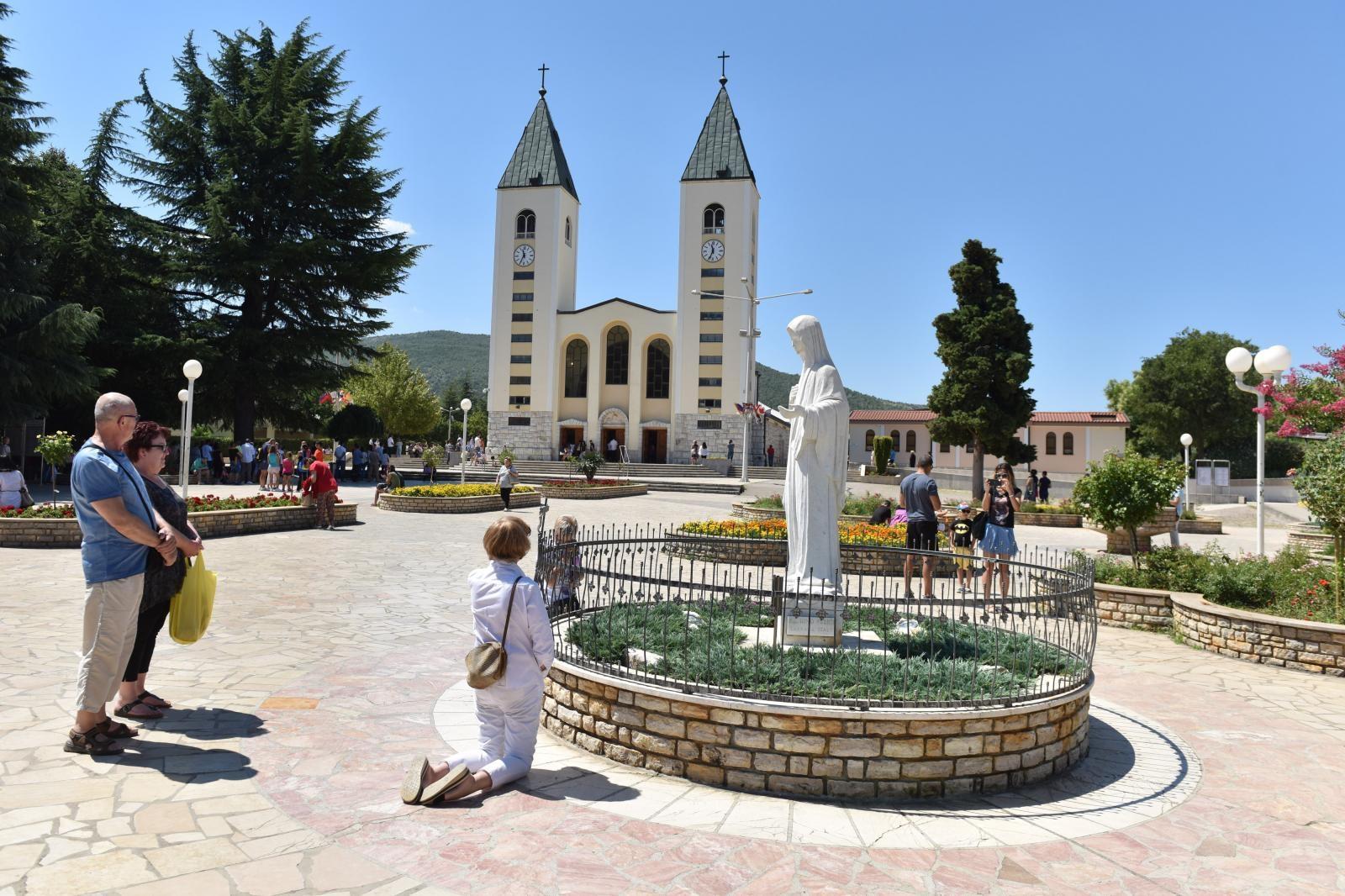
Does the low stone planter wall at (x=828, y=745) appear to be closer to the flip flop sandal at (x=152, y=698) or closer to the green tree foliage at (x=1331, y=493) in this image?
the flip flop sandal at (x=152, y=698)

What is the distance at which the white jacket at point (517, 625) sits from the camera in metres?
4.23

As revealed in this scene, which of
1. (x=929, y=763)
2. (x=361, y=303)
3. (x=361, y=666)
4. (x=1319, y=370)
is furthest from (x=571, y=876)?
Answer: (x=361, y=303)

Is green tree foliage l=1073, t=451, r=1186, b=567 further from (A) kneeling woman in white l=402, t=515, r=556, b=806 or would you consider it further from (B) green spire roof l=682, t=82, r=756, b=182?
(B) green spire roof l=682, t=82, r=756, b=182

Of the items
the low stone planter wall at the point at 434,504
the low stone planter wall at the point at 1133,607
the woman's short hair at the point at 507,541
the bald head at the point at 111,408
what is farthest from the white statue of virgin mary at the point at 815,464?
the low stone planter wall at the point at 434,504

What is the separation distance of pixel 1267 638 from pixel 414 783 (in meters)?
8.47

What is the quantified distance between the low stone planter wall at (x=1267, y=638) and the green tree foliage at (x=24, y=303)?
28.5 m

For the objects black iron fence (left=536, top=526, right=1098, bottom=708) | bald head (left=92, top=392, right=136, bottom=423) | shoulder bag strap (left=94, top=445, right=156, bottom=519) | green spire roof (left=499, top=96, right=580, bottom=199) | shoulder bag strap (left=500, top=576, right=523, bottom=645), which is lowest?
black iron fence (left=536, top=526, right=1098, bottom=708)

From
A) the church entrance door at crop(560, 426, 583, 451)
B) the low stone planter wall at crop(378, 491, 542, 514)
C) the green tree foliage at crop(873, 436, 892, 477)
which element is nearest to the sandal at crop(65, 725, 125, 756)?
the low stone planter wall at crop(378, 491, 542, 514)

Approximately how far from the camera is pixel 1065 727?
16.6 feet

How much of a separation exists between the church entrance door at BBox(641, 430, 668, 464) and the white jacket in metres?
46.6

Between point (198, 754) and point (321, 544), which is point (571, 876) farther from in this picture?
point (321, 544)

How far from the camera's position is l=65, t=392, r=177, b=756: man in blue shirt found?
14.7ft

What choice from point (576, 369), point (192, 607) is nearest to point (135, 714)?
point (192, 607)

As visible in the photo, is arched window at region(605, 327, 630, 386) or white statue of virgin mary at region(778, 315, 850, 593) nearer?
white statue of virgin mary at region(778, 315, 850, 593)
